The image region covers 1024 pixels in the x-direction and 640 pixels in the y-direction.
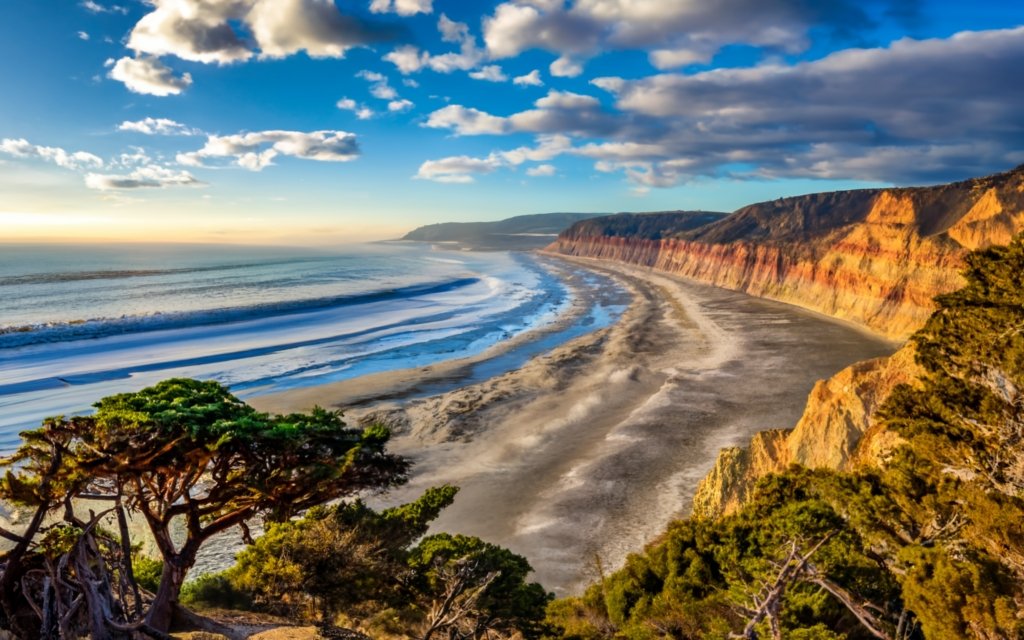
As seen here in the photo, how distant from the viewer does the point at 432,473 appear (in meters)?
25.2

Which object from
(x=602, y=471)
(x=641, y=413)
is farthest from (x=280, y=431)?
(x=641, y=413)

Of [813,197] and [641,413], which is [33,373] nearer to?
[641,413]

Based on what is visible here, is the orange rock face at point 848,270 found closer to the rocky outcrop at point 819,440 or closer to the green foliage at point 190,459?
the rocky outcrop at point 819,440

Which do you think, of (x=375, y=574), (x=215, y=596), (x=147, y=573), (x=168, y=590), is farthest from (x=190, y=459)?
(x=147, y=573)

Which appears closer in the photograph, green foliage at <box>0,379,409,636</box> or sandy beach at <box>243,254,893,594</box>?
green foliage at <box>0,379,409,636</box>

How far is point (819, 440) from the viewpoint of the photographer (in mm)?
19391

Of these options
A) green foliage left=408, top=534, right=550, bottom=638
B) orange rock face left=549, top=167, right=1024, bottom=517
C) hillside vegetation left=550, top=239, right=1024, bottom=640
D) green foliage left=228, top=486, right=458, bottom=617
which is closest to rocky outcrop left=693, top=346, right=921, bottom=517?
orange rock face left=549, top=167, right=1024, bottom=517

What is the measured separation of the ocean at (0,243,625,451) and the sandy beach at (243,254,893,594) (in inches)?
228

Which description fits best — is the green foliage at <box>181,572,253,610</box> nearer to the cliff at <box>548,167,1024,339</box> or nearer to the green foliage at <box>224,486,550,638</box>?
the green foliage at <box>224,486,550,638</box>

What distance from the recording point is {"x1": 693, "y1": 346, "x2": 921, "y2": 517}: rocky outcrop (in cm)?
1906

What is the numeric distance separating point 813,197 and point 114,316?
157407mm

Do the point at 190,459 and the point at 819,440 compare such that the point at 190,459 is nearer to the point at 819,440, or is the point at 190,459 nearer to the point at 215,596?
the point at 215,596

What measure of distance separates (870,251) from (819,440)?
60.2m

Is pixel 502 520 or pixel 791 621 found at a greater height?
pixel 791 621
